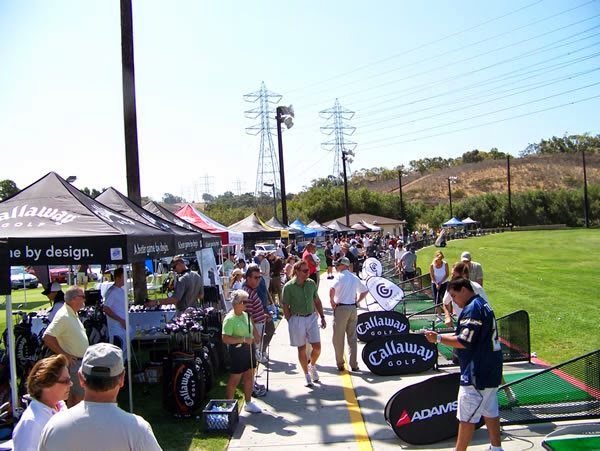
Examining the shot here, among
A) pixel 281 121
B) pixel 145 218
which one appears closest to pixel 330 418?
pixel 145 218

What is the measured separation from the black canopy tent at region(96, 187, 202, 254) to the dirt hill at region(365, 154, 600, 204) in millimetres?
155160

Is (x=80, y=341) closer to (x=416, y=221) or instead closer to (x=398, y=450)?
(x=398, y=450)

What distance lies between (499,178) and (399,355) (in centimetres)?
18070

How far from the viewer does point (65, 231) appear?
7023 mm

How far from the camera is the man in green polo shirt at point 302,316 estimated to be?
859 cm

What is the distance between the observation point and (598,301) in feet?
54.2

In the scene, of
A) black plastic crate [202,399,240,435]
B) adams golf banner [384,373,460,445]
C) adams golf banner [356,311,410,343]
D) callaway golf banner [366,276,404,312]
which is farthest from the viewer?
callaway golf banner [366,276,404,312]

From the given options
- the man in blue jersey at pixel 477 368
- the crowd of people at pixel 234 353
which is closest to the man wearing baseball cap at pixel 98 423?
the crowd of people at pixel 234 353

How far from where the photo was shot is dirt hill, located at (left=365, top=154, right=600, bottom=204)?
16762 centimetres

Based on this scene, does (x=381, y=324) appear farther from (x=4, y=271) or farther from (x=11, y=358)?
(x=4, y=271)

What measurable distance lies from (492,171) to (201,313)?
188495 millimetres

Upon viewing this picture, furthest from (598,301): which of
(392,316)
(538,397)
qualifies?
(538,397)

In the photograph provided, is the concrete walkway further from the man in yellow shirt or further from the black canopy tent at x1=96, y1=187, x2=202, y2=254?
the black canopy tent at x1=96, y1=187, x2=202, y2=254

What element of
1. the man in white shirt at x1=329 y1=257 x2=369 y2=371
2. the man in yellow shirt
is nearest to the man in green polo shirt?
the man in white shirt at x1=329 y1=257 x2=369 y2=371
